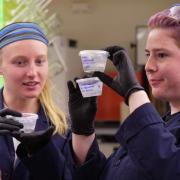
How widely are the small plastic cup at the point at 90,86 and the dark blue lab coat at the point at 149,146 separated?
0.65 feet

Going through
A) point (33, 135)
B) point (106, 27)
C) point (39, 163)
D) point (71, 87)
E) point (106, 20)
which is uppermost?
point (106, 20)

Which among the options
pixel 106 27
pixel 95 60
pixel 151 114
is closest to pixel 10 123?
pixel 95 60

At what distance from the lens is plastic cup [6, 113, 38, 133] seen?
1.23m

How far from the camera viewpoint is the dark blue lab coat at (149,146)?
2.96ft

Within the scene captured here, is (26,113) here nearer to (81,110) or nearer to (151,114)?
(81,110)

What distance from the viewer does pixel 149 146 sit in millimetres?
921

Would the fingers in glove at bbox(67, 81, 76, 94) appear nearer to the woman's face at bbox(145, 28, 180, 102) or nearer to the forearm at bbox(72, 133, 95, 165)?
the forearm at bbox(72, 133, 95, 165)

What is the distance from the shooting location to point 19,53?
4.46 ft

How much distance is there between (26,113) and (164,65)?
21.1 inches

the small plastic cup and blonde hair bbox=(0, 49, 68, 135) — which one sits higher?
the small plastic cup

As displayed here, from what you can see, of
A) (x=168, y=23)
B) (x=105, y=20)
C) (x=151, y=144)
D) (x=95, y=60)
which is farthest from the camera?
(x=105, y=20)

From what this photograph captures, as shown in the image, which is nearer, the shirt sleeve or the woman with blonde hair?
the shirt sleeve

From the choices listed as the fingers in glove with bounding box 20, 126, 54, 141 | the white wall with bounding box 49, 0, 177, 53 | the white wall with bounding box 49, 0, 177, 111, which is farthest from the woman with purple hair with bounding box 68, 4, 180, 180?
the white wall with bounding box 49, 0, 177, 53

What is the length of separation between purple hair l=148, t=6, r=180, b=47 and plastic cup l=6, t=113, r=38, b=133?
0.49 meters
